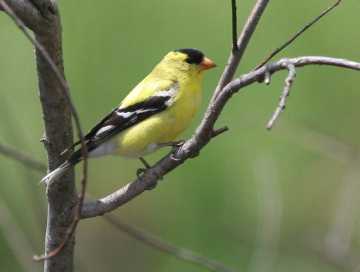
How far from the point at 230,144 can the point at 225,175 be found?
4.2 inches

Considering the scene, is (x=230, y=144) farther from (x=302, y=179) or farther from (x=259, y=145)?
(x=302, y=179)

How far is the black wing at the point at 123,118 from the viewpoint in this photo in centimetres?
222

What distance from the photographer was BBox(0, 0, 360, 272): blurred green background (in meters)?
2.64

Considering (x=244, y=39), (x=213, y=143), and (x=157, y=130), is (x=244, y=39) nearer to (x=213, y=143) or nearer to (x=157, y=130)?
(x=157, y=130)

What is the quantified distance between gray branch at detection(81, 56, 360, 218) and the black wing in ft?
1.76

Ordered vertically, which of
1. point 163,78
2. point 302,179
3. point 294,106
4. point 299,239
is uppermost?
point 163,78

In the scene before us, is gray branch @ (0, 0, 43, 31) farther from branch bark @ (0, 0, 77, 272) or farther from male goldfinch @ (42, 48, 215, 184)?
male goldfinch @ (42, 48, 215, 184)

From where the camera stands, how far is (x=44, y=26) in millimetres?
1475

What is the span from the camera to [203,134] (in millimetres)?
1515

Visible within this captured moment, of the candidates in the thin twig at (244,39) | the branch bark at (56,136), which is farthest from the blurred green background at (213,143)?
the thin twig at (244,39)

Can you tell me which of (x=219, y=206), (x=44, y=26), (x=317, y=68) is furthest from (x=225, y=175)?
(x=44, y=26)

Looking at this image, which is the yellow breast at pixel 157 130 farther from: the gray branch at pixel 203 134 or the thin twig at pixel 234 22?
the thin twig at pixel 234 22

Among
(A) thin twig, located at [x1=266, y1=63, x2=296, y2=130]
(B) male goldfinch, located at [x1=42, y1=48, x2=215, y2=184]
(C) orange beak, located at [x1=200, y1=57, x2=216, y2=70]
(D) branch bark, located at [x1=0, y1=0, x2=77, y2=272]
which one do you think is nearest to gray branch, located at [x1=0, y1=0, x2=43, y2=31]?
(D) branch bark, located at [x1=0, y1=0, x2=77, y2=272]

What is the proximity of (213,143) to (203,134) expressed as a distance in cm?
119
